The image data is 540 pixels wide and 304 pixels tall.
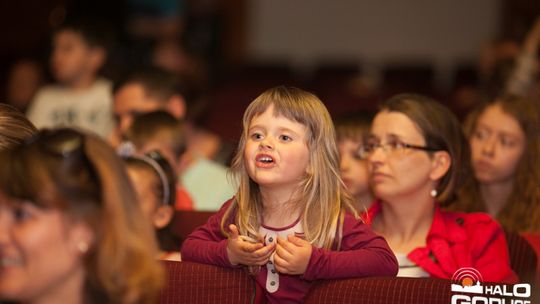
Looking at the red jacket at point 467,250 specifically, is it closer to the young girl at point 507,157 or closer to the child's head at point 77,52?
the young girl at point 507,157

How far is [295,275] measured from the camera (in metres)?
2.83

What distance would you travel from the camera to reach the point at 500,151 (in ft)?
13.3

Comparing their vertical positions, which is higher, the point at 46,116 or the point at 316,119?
the point at 46,116

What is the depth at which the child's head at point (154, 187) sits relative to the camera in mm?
3551

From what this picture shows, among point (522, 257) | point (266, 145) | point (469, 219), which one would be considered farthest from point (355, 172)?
point (266, 145)

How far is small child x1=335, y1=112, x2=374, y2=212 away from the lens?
4.07 meters

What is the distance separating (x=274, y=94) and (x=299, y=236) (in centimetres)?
43

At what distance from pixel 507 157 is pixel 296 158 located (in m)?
1.49

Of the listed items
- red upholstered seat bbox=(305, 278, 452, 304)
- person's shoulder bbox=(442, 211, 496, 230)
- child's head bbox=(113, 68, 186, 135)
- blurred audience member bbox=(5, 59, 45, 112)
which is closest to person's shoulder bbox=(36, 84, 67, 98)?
child's head bbox=(113, 68, 186, 135)

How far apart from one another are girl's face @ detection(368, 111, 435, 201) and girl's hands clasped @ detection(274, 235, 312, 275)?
80 cm

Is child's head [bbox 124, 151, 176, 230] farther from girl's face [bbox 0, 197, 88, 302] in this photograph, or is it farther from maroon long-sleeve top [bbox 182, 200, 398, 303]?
girl's face [bbox 0, 197, 88, 302]

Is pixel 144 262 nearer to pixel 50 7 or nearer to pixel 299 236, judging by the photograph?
pixel 299 236

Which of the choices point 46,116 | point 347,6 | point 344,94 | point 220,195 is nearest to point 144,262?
point 220,195

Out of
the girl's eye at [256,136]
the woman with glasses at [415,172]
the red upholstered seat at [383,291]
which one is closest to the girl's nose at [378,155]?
the woman with glasses at [415,172]
